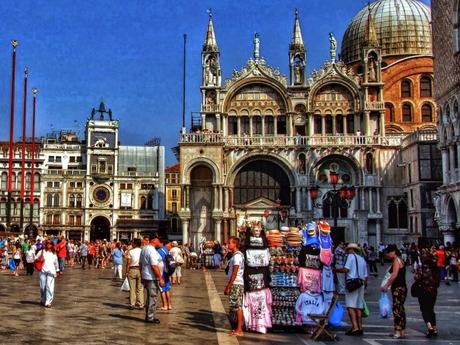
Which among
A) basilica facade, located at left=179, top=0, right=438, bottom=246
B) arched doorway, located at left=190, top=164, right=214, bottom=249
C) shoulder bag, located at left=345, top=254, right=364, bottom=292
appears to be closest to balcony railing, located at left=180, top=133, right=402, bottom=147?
basilica facade, located at left=179, top=0, right=438, bottom=246

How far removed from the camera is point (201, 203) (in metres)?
47.8

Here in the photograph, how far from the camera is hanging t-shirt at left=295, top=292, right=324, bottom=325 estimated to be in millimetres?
12109

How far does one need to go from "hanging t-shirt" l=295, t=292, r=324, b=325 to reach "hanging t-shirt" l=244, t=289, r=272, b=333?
672 millimetres

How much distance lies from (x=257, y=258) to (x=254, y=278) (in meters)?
0.40

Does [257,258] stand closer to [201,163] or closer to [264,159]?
[201,163]

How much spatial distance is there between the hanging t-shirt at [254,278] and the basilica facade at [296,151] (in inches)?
1300

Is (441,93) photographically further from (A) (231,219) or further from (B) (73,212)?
(B) (73,212)

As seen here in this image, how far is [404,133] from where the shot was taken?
167 ft

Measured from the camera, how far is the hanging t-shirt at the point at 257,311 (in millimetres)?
12016

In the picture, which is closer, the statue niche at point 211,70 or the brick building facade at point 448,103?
the brick building facade at point 448,103

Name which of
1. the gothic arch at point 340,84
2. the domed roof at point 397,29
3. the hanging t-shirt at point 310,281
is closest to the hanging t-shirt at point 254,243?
the hanging t-shirt at point 310,281

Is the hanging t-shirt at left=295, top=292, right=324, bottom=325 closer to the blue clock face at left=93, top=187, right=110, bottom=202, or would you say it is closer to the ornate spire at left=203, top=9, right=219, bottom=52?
the ornate spire at left=203, top=9, right=219, bottom=52

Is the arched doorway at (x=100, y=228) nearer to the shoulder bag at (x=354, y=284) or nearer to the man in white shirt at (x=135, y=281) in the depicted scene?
the man in white shirt at (x=135, y=281)

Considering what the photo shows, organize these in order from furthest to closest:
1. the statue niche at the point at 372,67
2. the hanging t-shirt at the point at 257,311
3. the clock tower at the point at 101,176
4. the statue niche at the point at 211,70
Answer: the clock tower at the point at 101,176 → the statue niche at the point at 372,67 → the statue niche at the point at 211,70 → the hanging t-shirt at the point at 257,311
